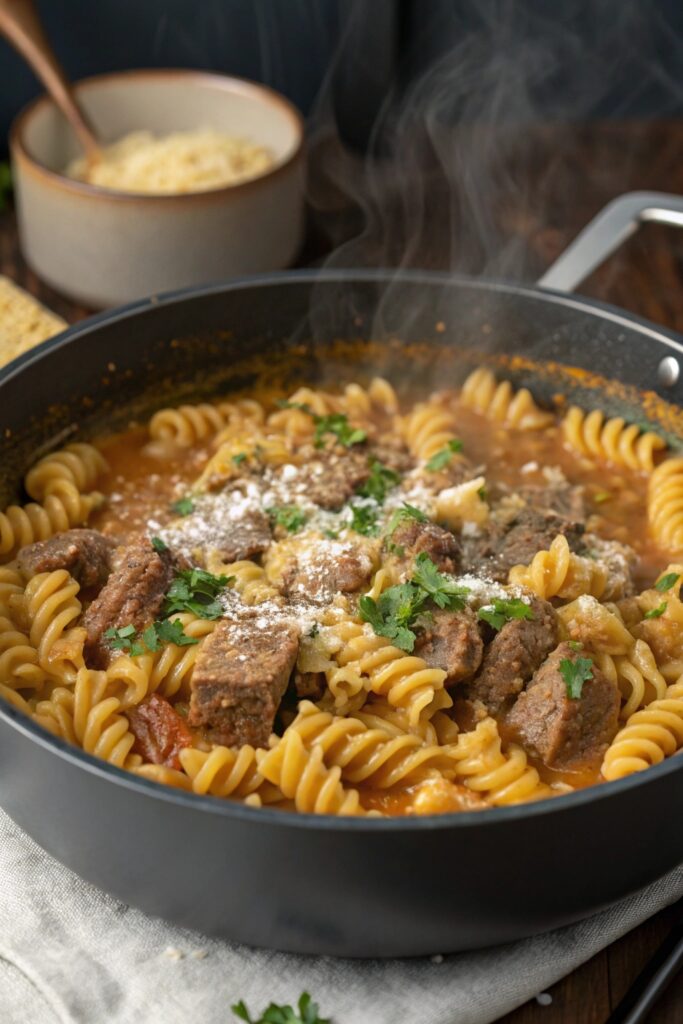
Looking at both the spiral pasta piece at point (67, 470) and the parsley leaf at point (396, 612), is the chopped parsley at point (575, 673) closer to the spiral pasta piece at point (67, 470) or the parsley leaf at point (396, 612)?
the parsley leaf at point (396, 612)

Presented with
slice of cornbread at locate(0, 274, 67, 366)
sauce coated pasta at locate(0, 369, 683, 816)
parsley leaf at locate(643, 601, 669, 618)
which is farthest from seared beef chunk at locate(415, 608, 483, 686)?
slice of cornbread at locate(0, 274, 67, 366)

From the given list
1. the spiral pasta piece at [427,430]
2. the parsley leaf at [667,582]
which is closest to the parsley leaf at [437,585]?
the parsley leaf at [667,582]

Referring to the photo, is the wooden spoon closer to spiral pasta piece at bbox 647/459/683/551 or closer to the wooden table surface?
the wooden table surface

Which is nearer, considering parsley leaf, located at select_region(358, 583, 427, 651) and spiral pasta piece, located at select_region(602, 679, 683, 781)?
spiral pasta piece, located at select_region(602, 679, 683, 781)

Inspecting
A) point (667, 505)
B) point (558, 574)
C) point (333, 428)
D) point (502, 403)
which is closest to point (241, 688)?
point (558, 574)

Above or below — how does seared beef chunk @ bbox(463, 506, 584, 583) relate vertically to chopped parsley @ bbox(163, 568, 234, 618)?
above

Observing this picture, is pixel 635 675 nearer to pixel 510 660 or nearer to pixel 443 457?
pixel 510 660
